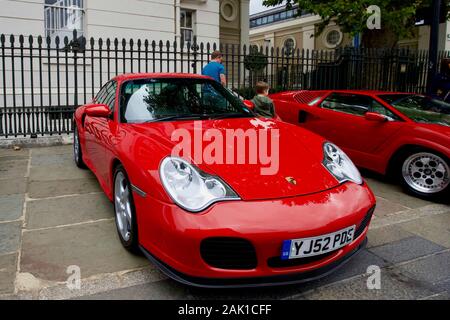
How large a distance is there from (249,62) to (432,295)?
744 centimetres

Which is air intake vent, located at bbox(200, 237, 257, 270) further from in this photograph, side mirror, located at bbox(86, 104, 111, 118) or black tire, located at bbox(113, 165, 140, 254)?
side mirror, located at bbox(86, 104, 111, 118)

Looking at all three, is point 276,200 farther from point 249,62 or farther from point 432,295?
point 249,62

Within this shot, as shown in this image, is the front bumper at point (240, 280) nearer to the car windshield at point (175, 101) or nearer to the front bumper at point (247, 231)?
the front bumper at point (247, 231)

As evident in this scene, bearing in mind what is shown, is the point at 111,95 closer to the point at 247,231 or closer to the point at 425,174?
the point at 247,231

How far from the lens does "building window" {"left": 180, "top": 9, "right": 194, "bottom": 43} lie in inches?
605

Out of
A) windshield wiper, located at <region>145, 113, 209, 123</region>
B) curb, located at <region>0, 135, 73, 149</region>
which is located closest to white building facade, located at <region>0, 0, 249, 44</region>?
curb, located at <region>0, 135, 73, 149</region>

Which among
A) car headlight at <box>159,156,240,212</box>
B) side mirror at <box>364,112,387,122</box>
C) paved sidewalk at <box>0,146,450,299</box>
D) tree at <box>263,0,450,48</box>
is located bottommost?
paved sidewalk at <box>0,146,450,299</box>

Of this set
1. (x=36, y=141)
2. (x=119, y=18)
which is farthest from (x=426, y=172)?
(x=119, y=18)

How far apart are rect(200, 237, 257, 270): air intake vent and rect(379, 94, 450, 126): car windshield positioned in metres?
3.62

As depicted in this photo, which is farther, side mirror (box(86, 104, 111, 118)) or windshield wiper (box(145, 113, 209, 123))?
side mirror (box(86, 104, 111, 118))

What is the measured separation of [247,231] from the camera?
2.36 meters

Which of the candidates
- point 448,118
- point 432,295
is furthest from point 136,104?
point 448,118

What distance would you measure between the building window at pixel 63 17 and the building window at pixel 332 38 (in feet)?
73.7

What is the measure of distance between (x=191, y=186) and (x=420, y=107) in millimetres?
4205
